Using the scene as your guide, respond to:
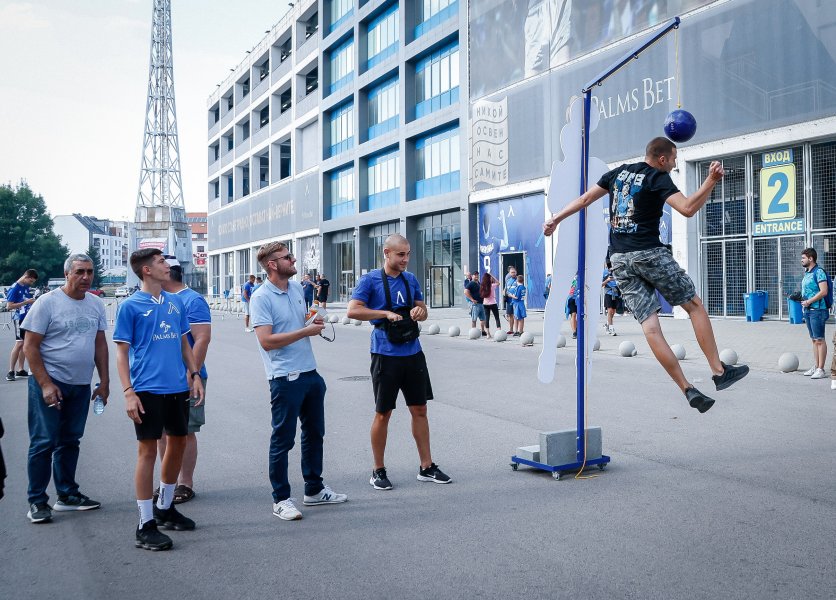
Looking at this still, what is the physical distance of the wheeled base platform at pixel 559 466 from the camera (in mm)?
5930

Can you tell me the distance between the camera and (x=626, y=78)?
2625cm

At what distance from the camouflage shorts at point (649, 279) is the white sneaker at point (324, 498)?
2535mm

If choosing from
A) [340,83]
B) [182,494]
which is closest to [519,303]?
[182,494]

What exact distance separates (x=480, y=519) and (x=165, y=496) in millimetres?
2024

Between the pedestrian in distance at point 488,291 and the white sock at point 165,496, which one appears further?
the pedestrian in distance at point 488,291

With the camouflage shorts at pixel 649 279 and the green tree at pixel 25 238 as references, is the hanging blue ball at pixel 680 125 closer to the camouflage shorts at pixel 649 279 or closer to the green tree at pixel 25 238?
the camouflage shorts at pixel 649 279

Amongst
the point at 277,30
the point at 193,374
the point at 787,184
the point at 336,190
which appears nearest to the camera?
the point at 193,374

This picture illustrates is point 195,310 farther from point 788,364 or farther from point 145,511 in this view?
point 788,364

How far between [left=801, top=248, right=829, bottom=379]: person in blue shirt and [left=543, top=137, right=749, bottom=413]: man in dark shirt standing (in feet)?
21.0

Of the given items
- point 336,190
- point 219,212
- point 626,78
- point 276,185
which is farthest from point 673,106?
point 219,212

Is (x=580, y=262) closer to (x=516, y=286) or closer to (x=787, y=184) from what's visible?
(x=516, y=286)

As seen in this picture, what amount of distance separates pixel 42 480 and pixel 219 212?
246 ft

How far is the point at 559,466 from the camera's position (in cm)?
593

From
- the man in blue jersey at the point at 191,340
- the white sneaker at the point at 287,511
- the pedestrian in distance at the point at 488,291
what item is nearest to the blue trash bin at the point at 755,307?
the pedestrian in distance at the point at 488,291
